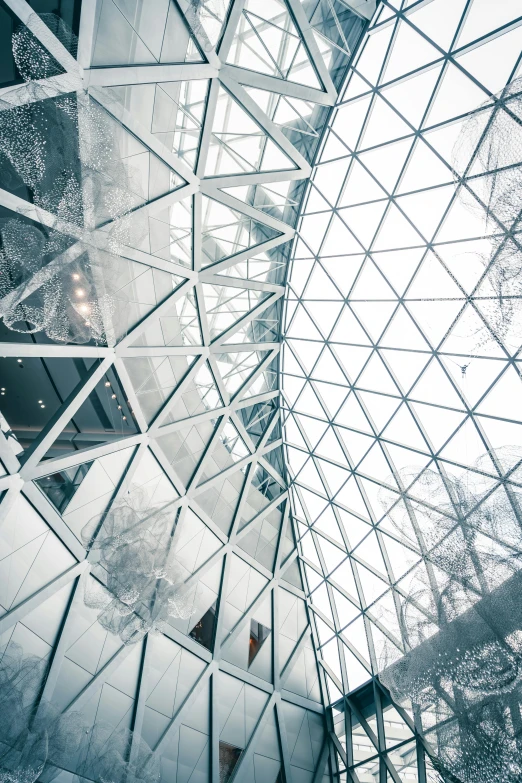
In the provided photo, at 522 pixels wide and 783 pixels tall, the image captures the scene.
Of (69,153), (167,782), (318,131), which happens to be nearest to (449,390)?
(318,131)

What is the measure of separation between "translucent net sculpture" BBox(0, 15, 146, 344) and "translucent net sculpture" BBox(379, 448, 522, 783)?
9.13 metres

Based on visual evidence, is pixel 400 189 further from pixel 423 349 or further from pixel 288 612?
pixel 288 612

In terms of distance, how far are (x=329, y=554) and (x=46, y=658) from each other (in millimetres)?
17924

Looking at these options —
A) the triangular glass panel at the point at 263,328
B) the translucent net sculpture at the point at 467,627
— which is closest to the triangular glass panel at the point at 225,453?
the triangular glass panel at the point at 263,328

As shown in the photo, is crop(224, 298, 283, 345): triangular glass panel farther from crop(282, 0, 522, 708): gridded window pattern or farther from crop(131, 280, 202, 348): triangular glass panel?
crop(131, 280, 202, 348): triangular glass panel

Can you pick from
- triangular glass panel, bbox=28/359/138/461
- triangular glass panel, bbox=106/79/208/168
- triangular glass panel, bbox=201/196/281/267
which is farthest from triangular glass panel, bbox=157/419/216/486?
triangular glass panel, bbox=106/79/208/168

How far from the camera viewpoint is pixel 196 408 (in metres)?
25.2

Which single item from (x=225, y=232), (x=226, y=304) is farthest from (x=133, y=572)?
(x=225, y=232)

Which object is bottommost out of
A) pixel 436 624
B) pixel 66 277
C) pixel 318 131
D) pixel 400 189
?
pixel 436 624

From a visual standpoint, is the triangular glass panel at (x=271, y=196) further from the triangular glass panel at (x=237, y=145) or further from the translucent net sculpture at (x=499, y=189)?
the translucent net sculpture at (x=499, y=189)

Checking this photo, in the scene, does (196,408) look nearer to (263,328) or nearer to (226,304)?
(226,304)

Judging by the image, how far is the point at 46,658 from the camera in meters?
18.1

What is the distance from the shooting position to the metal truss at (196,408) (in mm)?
14953

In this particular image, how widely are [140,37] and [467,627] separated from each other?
16.8 metres
